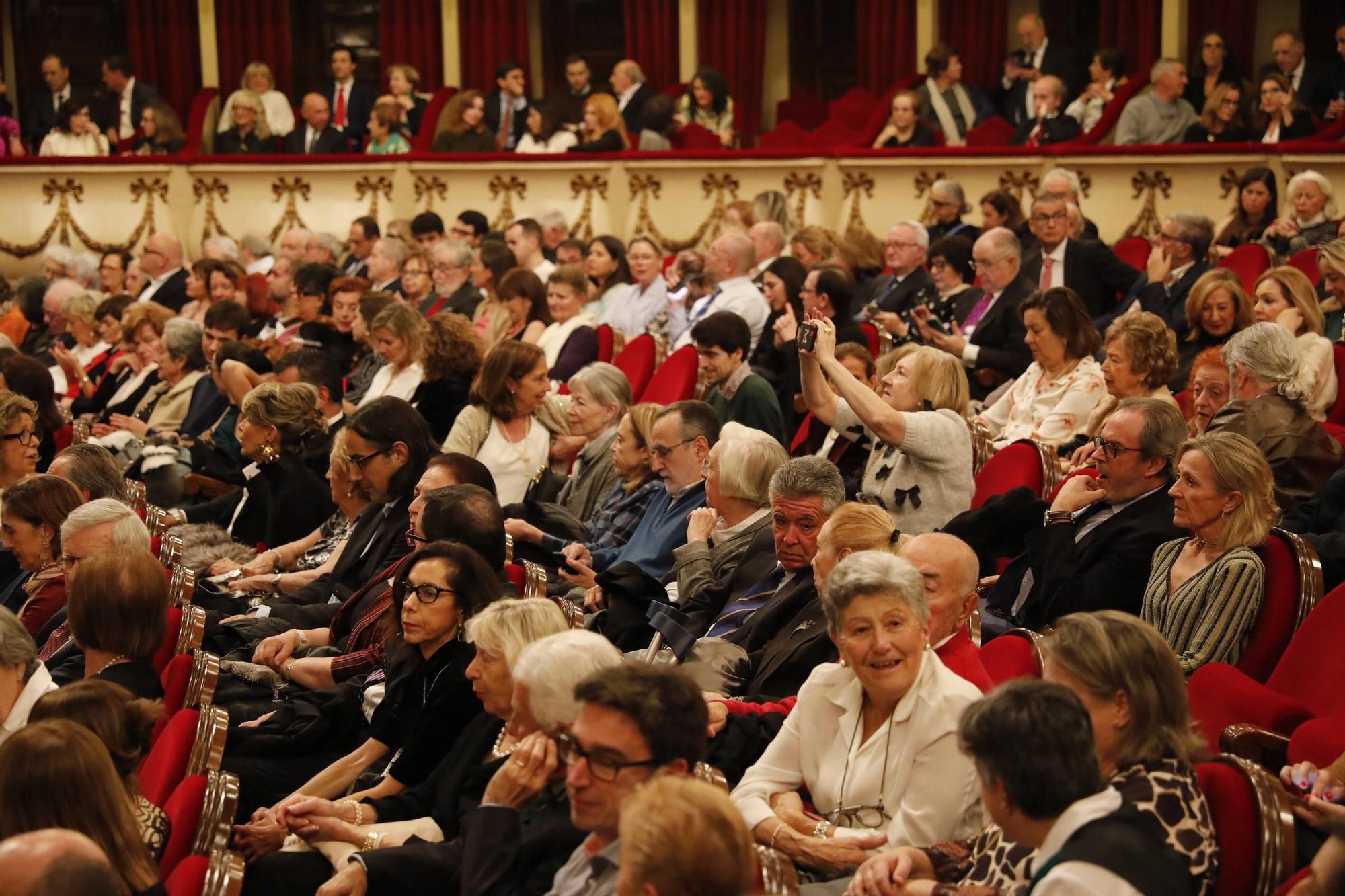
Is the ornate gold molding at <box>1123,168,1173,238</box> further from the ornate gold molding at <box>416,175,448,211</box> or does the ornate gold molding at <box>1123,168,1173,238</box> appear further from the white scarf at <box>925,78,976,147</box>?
the ornate gold molding at <box>416,175,448,211</box>

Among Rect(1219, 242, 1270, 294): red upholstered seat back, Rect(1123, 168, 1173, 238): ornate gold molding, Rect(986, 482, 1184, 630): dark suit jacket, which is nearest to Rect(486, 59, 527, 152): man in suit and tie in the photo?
Rect(1123, 168, 1173, 238): ornate gold molding

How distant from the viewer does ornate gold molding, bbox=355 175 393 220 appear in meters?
10.2

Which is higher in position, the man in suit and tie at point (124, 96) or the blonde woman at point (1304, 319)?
the man in suit and tie at point (124, 96)

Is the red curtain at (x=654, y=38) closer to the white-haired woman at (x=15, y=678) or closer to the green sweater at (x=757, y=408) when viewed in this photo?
the green sweater at (x=757, y=408)

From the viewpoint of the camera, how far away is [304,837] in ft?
9.87

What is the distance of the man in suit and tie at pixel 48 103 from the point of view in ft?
38.3

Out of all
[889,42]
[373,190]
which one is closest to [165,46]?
[373,190]

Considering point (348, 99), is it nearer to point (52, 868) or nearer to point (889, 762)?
point (889, 762)

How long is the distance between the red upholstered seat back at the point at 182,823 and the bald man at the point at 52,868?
73 centimetres

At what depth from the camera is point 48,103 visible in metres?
11.7

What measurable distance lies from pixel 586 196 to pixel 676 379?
4.28 m

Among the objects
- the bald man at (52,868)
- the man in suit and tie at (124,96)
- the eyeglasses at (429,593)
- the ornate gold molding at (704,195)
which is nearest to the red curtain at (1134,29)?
the ornate gold molding at (704,195)

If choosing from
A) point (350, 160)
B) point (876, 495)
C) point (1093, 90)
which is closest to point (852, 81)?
point (1093, 90)

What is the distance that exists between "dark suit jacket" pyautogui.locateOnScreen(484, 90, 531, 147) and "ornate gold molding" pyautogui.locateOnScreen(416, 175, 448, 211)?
2.59 ft
